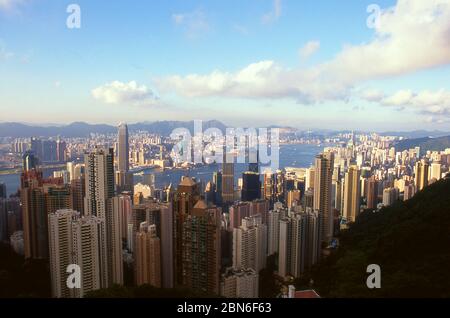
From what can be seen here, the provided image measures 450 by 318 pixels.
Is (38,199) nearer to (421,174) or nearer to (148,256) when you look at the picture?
(148,256)

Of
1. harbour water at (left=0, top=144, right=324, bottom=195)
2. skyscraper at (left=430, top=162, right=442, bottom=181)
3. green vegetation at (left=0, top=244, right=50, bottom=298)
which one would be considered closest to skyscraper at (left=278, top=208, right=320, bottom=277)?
harbour water at (left=0, top=144, right=324, bottom=195)

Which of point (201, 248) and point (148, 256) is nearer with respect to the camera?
point (201, 248)

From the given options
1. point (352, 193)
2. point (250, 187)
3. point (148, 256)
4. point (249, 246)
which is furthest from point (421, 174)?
point (148, 256)

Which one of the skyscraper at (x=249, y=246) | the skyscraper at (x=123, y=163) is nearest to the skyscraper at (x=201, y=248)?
the skyscraper at (x=249, y=246)

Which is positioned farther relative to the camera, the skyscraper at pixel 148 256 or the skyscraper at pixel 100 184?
the skyscraper at pixel 100 184

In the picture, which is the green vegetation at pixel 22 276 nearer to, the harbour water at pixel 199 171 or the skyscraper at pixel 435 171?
the harbour water at pixel 199 171

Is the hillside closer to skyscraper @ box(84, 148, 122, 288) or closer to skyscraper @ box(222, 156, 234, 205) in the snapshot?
skyscraper @ box(222, 156, 234, 205)

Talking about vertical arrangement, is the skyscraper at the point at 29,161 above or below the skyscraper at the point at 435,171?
above
